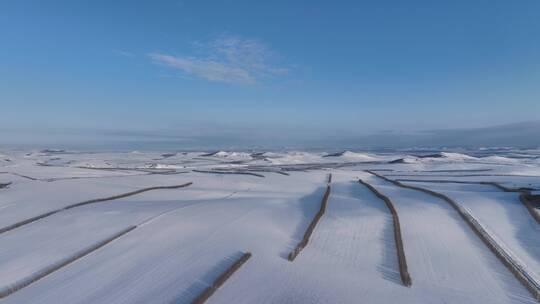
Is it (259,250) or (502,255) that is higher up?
(259,250)

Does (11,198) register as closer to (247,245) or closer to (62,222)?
(62,222)

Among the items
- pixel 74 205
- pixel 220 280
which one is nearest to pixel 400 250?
pixel 220 280

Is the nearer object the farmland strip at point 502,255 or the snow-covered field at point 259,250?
the snow-covered field at point 259,250

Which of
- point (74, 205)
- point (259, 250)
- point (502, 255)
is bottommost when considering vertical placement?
point (502, 255)

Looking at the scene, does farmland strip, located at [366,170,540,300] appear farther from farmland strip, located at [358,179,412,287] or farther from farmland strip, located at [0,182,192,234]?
farmland strip, located at [0,182,192,234]

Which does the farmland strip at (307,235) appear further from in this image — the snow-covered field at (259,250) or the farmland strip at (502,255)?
the farmland strip at (502,255)

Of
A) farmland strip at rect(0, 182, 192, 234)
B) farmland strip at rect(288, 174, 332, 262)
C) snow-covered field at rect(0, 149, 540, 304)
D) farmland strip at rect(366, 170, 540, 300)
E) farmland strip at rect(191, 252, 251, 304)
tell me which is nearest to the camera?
farmland strip at rect(191, 252, 251, 304)

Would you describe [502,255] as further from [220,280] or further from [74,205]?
[74,205]

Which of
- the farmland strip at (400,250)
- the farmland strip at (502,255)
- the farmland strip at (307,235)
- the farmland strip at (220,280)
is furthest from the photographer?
the farmland strip at (307,235)

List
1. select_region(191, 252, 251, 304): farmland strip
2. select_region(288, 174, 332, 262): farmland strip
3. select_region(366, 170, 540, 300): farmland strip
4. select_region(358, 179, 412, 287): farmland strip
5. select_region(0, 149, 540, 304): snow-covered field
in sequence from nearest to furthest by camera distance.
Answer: select_region(191, 252, 251, 304): farmland strip
select_region(0, 149, 540, 304): snow-covered field
select_region(366, 170, 540, 300): farmland strip
select_region(358, 179, 412, 287): farmland strip
select_region(288, 174, 332, 262): farmland strip

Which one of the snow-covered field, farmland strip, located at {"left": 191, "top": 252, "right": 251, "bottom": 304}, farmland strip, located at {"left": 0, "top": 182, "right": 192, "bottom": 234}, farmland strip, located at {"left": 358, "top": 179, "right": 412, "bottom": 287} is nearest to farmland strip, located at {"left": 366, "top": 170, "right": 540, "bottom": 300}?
the snow-covered field

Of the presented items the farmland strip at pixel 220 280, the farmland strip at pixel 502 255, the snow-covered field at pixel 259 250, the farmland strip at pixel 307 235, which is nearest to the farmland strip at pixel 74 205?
the snow-covered field at pixel 259 250
